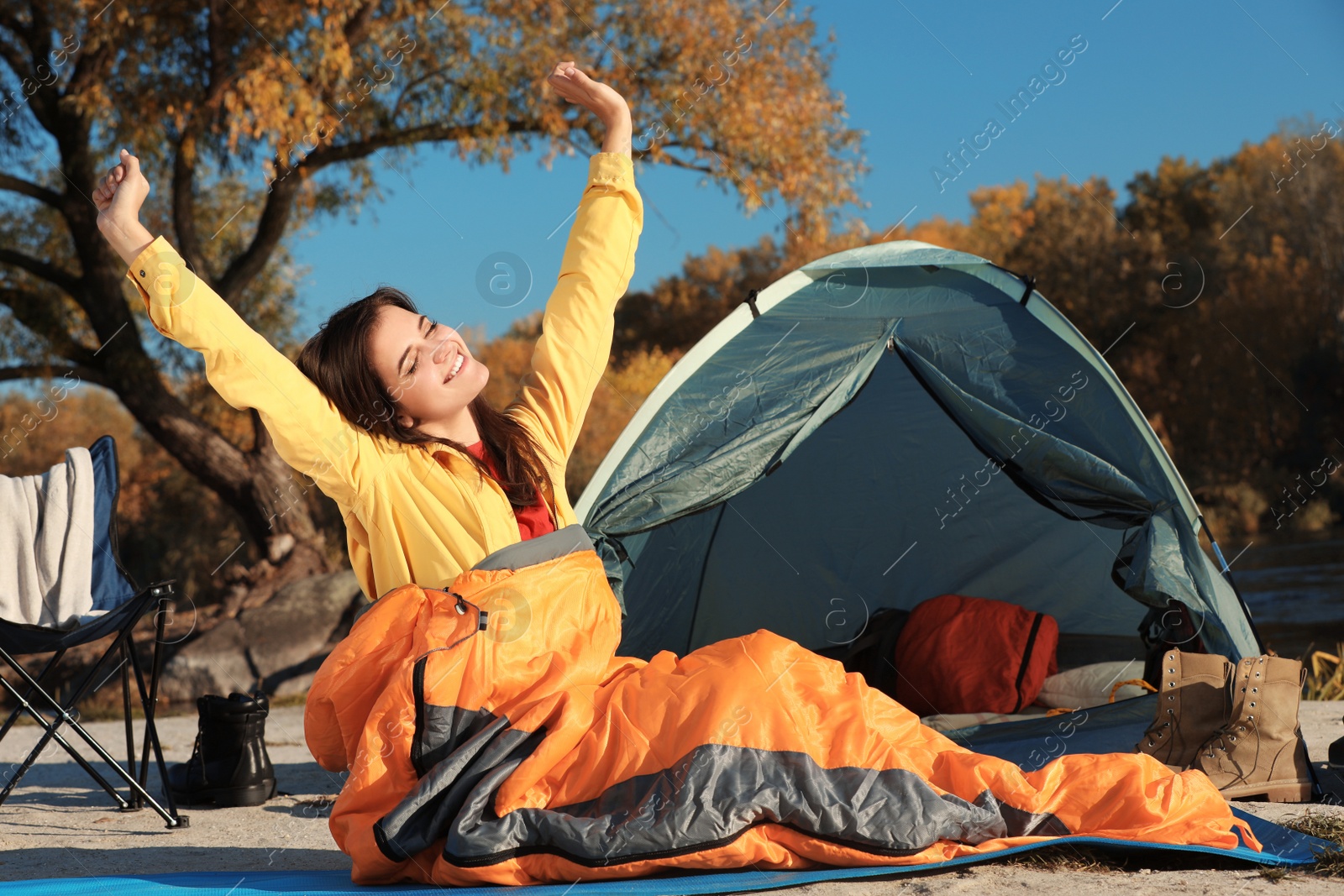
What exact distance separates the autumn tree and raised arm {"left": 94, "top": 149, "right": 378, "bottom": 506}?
16.2 feet

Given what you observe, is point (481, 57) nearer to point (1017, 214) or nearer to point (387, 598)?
point (387, 598)

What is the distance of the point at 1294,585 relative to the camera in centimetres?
815

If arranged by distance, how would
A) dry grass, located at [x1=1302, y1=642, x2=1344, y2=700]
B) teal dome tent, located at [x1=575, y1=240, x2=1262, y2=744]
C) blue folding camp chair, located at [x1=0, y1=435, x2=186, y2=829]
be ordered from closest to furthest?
blue folding camp chair, located at [x1=0, y1=435, x2=186, y2=829] → teal dome tent, located at [x1=575, y1=240, x2=1262, y2=744] → dry grass, located at [x1=1302, y1=642, x2=1344, y2=700]

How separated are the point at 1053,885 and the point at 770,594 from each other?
2.41 m

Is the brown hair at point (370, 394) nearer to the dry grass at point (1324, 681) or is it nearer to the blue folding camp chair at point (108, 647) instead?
the blue folding camp chair at point (108, 647)

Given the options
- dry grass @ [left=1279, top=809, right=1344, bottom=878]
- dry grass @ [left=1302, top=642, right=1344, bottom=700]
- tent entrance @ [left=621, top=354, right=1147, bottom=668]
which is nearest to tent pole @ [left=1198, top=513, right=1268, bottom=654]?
dry grass @ [left=1279, top=809, right=1344, bottom=878]

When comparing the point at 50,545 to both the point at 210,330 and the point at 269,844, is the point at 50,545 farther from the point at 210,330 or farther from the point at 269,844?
the point at 210,330

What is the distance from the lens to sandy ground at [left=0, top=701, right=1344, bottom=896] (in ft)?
6.09

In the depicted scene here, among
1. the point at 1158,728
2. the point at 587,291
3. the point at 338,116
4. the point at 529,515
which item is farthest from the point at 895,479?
the point at 338,116

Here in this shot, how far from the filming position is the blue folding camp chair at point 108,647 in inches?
101

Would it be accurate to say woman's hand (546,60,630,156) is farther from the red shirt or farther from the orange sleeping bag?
the orange sleeping bag

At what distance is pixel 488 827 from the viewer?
174cm

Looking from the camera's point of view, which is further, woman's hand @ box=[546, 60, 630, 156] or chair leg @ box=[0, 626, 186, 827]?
chair leg @ box=[0, 626, 186, 827]

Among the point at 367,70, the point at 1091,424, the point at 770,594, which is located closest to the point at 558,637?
the point at 1091,424
